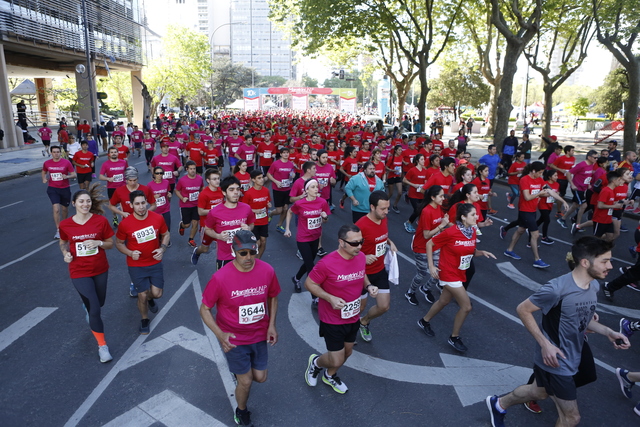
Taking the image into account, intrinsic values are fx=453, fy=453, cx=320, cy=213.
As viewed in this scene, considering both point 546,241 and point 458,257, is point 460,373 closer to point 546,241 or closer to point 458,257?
point 458,257

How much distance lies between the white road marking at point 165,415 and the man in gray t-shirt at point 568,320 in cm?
281

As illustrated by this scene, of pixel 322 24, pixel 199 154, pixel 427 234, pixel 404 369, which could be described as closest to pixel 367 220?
pixel 427 234

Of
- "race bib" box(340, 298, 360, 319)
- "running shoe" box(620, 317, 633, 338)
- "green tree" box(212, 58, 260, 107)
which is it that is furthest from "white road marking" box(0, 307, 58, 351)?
"green tree" box(212, 58, 260, 107)

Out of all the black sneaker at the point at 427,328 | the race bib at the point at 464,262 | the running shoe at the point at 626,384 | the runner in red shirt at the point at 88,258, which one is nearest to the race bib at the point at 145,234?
the runner in red shirt at the point at 88,258

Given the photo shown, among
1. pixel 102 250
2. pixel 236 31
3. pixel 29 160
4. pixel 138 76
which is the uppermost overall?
pixel 236 31

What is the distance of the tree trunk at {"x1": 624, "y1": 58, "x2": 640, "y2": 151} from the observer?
1692 centimetres

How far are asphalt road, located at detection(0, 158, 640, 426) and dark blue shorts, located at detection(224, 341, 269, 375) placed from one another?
643 mm

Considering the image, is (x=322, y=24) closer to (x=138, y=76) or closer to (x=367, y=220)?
(x=367, y=220)

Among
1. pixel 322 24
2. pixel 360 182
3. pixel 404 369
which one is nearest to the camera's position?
pixel 404 369

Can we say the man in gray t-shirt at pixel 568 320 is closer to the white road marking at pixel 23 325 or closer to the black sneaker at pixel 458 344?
the black sneaker at pixel 458 344

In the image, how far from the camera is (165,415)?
13.8 feet

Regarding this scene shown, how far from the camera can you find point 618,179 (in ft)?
26.6

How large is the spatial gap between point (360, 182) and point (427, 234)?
2.25 meters

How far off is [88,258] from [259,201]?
113 inches
